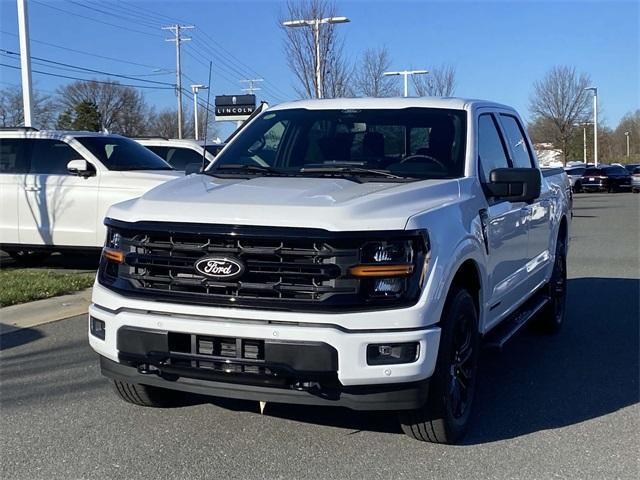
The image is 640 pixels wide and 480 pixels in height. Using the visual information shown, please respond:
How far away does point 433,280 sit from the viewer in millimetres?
3709

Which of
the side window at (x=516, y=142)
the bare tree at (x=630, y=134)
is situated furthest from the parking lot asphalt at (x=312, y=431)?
the bare tree at (x=630, y=134)

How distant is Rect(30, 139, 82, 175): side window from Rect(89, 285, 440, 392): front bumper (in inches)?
268

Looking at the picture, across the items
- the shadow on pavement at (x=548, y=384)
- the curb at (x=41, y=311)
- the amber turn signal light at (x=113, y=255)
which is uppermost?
the amber turn signal light at (x=113, y=255)

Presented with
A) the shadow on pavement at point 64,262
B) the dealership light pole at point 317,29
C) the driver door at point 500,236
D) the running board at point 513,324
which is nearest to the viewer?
the driver door at point 500,236

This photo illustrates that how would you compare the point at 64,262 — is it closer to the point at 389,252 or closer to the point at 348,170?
the point at 348,170

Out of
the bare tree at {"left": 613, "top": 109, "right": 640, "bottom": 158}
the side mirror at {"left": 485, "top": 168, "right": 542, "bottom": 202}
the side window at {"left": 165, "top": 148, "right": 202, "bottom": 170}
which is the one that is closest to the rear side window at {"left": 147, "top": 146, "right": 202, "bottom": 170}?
the side window at {"left": 165, "top": 148, "right": 202, "bottom": 170}

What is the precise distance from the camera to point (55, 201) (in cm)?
983

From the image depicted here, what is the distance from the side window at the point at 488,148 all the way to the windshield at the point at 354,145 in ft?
0.63

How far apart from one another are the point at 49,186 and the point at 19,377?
16.1ft

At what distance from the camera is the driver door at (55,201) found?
973 centimetres

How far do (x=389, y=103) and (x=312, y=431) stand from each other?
8.05ft

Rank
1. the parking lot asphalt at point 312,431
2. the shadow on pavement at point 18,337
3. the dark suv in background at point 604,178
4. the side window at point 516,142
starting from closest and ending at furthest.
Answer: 1. the parking lot asphalt at point 312,431
2. the side window at point 516,142
3. the shadow on pavement at point 18,337
4. the dark suv in background at point 604,178

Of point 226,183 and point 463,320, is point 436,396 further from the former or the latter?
point 226,183

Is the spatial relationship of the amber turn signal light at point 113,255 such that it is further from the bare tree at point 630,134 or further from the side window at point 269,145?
the bare tree at point 630,134
